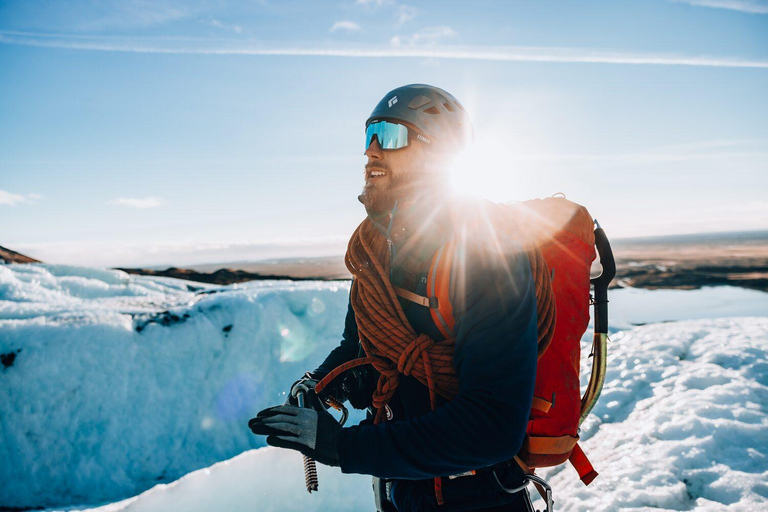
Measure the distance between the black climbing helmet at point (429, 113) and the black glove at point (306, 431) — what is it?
1426 mm

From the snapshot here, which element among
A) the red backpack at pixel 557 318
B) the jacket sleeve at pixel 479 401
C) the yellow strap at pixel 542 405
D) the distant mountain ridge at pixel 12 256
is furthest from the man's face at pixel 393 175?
the distant mountain ridge at pixel 12 256

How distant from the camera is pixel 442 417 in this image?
52.4 inches

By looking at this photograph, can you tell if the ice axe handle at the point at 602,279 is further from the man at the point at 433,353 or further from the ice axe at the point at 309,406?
the ice axe at the point at 309,406

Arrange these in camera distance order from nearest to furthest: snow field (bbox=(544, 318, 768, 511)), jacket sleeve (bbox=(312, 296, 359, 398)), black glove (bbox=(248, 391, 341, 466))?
black glove (bbox=(248, 391, 341, 466)) → jacket sleeve (bbox=(312, 296, 359, 398)) → snow field (bbox=(544, 318, 768, 511))

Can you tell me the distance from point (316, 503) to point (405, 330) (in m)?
3.42

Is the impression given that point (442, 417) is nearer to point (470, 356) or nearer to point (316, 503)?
point (470, 356)

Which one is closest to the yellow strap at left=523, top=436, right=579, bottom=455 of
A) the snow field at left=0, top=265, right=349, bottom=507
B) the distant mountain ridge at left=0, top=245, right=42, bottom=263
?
the snow field at left=0, top=265, right=349, bottom=507

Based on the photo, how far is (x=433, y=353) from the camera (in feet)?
5.13

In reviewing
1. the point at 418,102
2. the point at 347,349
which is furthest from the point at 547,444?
the point at 418,102

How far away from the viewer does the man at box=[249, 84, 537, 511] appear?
1.32m

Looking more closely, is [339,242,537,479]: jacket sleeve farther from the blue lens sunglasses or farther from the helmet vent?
the helmet vent

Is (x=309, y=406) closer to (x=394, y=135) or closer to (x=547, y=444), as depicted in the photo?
(x=547, y=444)

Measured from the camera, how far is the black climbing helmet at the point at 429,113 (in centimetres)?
204

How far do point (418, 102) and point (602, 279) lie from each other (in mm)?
1371
